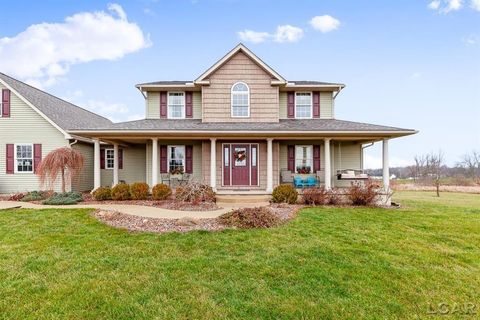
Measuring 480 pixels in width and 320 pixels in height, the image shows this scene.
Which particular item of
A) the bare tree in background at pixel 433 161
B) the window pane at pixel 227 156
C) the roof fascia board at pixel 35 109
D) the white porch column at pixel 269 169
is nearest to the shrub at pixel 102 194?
the roof fascia board at pixel 35 109

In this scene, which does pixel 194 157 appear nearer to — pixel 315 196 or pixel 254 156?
pixel 254 156

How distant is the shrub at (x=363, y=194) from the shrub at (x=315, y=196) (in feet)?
3.67

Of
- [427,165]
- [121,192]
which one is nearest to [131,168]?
[121,192]

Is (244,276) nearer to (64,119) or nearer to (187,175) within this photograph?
(187,175)

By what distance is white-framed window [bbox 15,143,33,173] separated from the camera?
44.8 ft

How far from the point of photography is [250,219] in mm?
6949

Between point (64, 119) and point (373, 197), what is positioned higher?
point (64, 119)

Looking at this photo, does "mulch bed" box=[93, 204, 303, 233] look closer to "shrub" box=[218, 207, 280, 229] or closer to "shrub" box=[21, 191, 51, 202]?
"shrub" box=[218, 207, 280, 229]

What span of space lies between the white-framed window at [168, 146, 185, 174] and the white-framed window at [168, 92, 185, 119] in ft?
5.80

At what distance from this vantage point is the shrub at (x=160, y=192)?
37.3ft

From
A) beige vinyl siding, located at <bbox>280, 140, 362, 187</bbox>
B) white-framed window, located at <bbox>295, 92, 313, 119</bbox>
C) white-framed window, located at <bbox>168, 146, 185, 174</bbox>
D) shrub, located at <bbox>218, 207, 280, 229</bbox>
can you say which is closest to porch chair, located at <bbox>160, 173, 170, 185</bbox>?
white-framed window, located at <bbox>168, 146, 185, 174</bbox>

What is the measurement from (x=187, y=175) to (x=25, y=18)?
13595mm

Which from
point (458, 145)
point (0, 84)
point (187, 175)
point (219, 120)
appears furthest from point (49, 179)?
point (458, 145)

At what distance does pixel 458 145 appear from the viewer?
41469 mm
